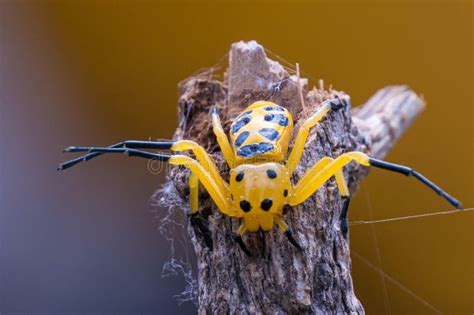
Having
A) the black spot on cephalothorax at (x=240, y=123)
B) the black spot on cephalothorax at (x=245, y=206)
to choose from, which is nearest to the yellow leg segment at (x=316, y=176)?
the black spot on cephalothorax at (x=245, y=206)

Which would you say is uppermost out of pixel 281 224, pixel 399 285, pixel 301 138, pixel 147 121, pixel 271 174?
pixel 147 121

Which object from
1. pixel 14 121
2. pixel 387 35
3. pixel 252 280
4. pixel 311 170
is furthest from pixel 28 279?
pixel 387 35

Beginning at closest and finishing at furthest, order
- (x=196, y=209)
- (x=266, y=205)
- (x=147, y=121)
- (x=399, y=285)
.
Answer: (x=266, y=205)
(x=196, y=209)
(x=399, y=285)
(x=147, y=121)

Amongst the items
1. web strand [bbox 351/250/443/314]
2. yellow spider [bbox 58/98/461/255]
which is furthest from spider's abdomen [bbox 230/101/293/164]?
web strand [bbox 351/250/443/314]

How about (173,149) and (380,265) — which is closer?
(173,149)

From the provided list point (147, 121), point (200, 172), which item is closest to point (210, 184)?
point (200, 172)

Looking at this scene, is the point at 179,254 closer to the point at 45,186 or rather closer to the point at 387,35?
the point at 45,186

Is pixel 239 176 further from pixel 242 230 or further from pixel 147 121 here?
pixel 147 121
